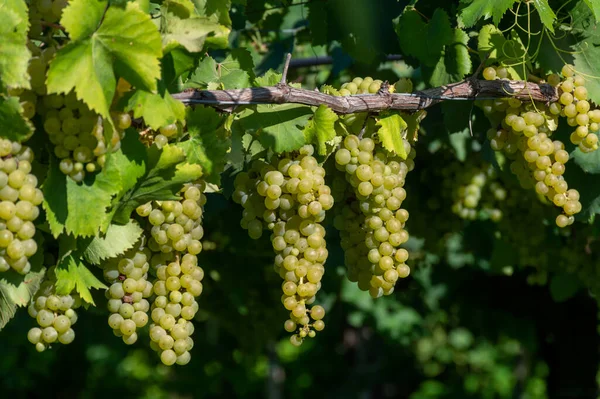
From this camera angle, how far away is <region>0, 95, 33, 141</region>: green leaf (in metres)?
1.47

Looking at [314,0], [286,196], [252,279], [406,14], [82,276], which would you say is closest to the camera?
[82,276]

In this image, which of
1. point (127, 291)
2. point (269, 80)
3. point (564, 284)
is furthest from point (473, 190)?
point (127, 291)

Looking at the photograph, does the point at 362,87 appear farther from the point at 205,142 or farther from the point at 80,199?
the point at 80,199

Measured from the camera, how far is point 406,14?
2363 mm

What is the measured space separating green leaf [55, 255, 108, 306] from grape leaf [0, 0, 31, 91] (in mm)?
437

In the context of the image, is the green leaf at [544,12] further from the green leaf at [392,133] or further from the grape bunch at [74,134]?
the grape bunch at [74,134]

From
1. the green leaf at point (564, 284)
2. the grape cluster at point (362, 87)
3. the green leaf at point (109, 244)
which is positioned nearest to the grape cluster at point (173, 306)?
the green leaf at point (109, 244)

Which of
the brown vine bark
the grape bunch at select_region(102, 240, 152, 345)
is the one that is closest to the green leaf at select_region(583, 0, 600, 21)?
the brown vine bark

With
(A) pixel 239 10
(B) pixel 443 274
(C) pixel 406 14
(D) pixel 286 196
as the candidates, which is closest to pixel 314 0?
(A) pixel 239 10

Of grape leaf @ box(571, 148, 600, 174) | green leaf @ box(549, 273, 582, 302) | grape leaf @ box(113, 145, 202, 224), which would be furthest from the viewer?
green leaf @ box(549, 273, 582, 302)

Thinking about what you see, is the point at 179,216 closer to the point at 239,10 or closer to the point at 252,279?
the point at 239,10

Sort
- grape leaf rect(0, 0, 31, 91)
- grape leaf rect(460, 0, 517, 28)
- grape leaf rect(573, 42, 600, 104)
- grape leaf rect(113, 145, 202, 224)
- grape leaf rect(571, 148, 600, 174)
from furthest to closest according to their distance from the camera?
grape leaf rect(571, 148, 600, 174)
grape leaf rect(573, 42, 600, 104)
grape leaf rect(460, 0, 517, 28)
grape leaf rect(113, 145, 202, 224)
grape leaf rect(0, 0, 31, 91)

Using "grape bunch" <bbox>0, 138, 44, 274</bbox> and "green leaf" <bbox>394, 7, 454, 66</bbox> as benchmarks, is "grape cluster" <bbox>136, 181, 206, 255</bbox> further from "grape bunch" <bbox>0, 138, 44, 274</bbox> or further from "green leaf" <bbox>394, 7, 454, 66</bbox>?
"green leaf" <bbox>394, 7, 454, 66</bbox>

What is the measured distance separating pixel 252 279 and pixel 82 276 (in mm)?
1783
